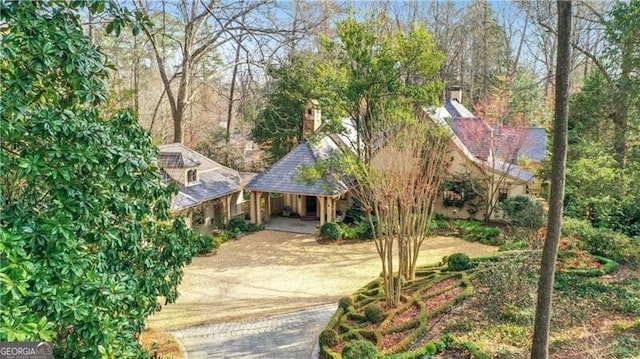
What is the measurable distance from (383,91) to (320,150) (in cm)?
532

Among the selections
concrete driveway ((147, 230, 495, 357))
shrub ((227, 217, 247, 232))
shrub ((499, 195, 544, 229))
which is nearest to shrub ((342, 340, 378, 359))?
concrete driveway ((147, 230, 495, 357))

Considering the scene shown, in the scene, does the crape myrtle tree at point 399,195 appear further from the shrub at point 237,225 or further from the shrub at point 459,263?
the shrub at point 237,225

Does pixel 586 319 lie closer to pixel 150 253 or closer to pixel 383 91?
pixel 150 253

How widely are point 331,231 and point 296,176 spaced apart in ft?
11.4

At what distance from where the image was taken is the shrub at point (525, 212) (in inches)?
601

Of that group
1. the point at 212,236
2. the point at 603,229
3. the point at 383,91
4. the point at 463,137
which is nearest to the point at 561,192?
the point at 603,229

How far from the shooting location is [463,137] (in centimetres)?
2461

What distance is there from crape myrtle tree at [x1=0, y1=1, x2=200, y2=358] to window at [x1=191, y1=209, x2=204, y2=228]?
13.0m

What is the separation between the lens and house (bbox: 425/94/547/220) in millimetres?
21406

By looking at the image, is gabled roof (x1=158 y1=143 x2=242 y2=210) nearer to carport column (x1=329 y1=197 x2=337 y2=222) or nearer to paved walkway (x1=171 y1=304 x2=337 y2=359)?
carport column (x1=329 y1=197 x2=337 y2=222)

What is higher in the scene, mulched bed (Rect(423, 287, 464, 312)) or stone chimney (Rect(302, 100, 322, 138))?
stone chimney (Rect(302, 100, 322, 138))

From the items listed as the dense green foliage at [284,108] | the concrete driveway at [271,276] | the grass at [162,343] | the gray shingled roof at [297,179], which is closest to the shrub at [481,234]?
the concrete driveway at [271,276]

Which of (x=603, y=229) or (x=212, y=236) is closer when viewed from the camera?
(x=603, y=229)

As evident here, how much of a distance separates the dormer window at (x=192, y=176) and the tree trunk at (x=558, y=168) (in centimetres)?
1662
